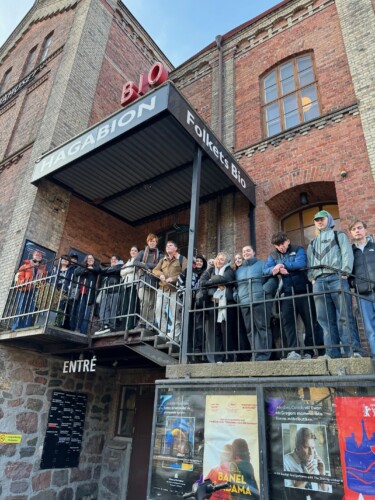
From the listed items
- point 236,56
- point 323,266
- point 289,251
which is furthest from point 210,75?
point 323,266

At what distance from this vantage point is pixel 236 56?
1048cm

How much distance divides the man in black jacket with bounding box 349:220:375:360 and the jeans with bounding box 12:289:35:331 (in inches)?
211

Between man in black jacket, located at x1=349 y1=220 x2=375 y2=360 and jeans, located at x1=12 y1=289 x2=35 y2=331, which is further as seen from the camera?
jeans, located at x1=12 y1=289 x2=35 y2=331

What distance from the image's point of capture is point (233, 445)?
3.50 metres

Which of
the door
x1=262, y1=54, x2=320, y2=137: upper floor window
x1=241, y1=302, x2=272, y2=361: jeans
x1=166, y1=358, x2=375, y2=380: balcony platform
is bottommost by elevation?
the door

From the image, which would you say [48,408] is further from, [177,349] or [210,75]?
[210,75]

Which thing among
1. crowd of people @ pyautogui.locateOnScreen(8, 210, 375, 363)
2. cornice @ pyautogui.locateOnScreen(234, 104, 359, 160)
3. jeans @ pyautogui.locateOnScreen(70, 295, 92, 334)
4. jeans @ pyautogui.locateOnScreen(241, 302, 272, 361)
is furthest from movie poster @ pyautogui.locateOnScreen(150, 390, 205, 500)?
cornice @ pyautogui.locateOnScreen(234, 104, 359, 160)

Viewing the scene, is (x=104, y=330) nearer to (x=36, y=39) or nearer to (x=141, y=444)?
(x=141, y=444)

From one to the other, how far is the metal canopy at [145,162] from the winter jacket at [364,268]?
10.3 ft

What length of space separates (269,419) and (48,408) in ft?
16.9

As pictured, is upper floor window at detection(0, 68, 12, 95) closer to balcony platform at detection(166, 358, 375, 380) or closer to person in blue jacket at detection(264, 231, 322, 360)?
person in blue jacket at detection(264, 231, 322, 360)

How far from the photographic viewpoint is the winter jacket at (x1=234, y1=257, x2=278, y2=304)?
464cm

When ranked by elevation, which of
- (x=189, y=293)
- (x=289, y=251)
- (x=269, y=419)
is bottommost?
(x=269, y=419)

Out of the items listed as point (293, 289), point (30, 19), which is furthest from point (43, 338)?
point (30, 19)
